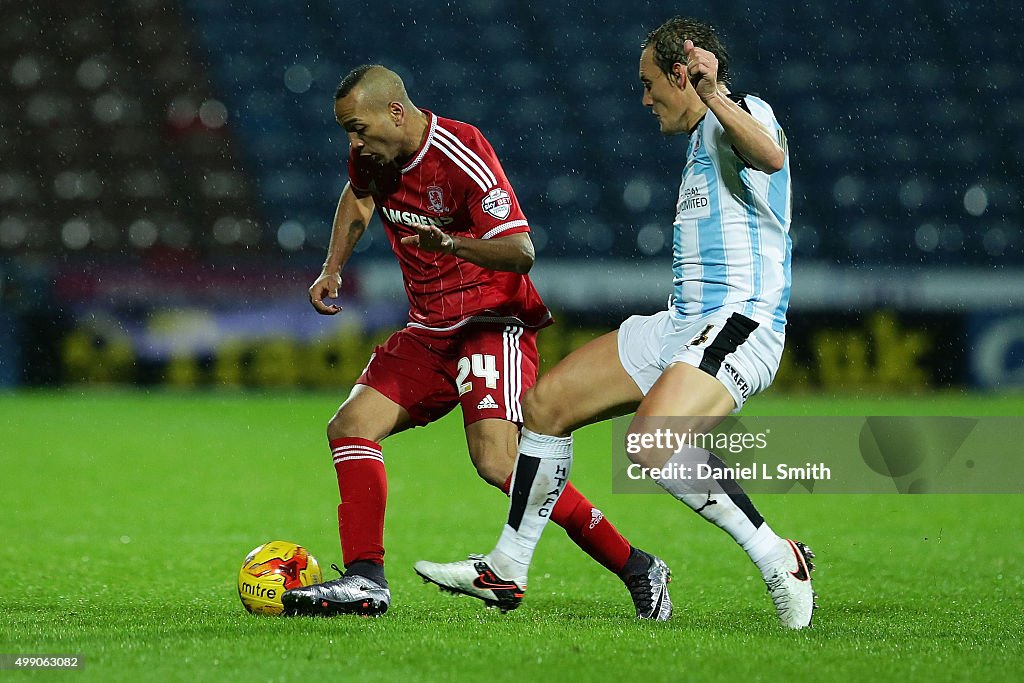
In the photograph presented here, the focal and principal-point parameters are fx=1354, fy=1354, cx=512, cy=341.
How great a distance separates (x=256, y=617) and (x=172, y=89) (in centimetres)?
1625

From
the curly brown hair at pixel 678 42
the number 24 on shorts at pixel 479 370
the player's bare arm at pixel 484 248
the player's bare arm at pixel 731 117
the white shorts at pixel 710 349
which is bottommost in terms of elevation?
the number 24 on shorts at pixel 479 370

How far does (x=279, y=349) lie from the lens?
47.7 ft

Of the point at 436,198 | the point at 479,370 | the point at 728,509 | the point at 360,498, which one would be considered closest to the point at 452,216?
the point at 436,198

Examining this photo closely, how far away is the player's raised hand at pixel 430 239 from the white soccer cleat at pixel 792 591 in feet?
4.47

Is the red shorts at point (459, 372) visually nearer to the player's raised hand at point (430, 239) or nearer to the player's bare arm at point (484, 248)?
the player's bare arm at point (484, 248)

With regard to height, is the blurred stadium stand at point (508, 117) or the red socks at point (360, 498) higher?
the blurred stadium stand at point (508, 117)

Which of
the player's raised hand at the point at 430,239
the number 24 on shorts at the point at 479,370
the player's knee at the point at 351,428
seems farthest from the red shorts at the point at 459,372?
the player's raised hand at the point at 430,239

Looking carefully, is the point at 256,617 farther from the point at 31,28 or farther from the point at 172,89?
the point at 31,28

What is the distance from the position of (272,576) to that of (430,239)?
123cm

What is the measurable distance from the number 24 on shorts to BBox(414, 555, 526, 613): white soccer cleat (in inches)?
25.6

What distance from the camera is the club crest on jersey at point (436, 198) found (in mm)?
4609

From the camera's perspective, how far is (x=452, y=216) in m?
4.64

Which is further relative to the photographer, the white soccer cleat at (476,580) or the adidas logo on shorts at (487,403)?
the adidas logo on shorts at (487,403)

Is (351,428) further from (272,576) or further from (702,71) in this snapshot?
(702,71)
